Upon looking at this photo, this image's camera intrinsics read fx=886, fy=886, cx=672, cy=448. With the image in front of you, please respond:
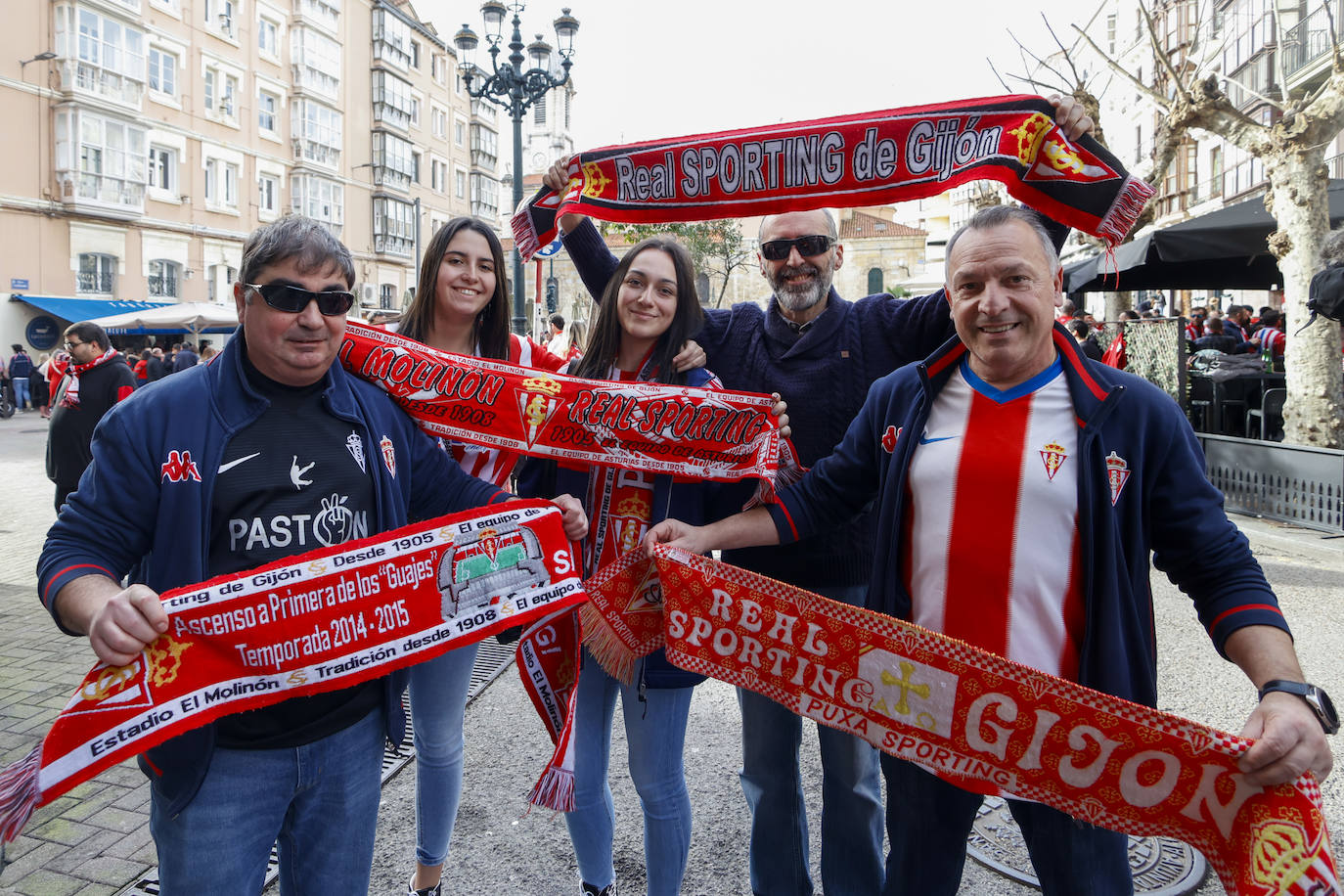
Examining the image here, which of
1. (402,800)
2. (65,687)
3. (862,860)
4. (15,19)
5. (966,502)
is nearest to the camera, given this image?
(966,502)

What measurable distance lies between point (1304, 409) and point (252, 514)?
1098 centimetres

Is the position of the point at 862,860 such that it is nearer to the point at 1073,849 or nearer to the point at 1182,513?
the point at 1073,849

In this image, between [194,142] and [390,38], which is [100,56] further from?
[390,38]

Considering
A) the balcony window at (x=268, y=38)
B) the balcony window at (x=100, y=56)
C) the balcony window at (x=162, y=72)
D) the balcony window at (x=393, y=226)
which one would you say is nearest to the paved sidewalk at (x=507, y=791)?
the balcony window at (x=100, y=56)

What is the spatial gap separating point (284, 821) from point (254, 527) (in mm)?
761

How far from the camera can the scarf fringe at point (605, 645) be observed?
269cm

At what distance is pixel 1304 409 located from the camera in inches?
381

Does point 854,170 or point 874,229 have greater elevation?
point 874,229

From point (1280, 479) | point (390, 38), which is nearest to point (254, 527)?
point (1280, 479)

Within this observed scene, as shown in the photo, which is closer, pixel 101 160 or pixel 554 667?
pixel 554 667

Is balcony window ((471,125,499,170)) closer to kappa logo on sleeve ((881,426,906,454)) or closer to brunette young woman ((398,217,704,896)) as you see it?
brunette young woman ((398,217,704,896))

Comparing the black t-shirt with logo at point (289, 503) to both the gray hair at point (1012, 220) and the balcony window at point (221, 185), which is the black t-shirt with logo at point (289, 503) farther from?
the balcony window at point (221, 185)

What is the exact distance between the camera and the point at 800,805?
2.89 m

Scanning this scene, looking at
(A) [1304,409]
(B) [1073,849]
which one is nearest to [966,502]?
(B) [1073,849]
